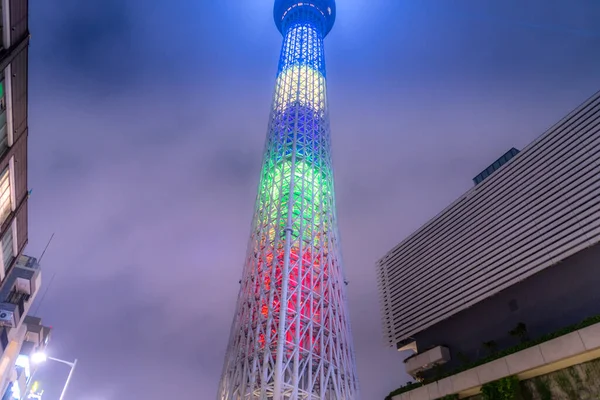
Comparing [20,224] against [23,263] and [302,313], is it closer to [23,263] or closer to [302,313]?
[302,313]

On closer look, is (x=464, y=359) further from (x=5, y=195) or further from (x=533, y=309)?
(x=5, y=195)

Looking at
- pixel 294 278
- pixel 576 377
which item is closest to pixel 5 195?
pixel 294 278

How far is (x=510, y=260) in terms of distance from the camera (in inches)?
1363

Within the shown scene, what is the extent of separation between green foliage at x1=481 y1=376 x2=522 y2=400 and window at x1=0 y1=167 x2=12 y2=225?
94.4 feet

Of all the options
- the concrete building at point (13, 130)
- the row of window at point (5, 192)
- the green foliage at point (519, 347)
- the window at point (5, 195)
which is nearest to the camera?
the concrete building at point (13, 130)

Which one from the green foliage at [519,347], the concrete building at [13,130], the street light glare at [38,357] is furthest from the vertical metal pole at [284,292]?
the street light glare at [38,357]

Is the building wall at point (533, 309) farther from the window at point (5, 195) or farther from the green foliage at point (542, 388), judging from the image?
the window at point (5, 195)

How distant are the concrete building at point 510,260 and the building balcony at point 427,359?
96mm

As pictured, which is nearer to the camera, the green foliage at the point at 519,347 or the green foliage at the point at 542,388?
the green foliage at the point at 519,347

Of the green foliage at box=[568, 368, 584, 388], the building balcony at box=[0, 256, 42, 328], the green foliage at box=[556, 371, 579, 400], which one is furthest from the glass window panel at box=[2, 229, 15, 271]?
the green foliage at box=[568, 368, 584, 388]

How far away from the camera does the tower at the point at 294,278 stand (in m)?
27.2

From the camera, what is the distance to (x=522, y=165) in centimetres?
3750

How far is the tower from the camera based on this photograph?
27.2 m

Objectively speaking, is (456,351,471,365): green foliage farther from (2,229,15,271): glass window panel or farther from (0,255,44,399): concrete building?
(0,255,44,399): concrete building
